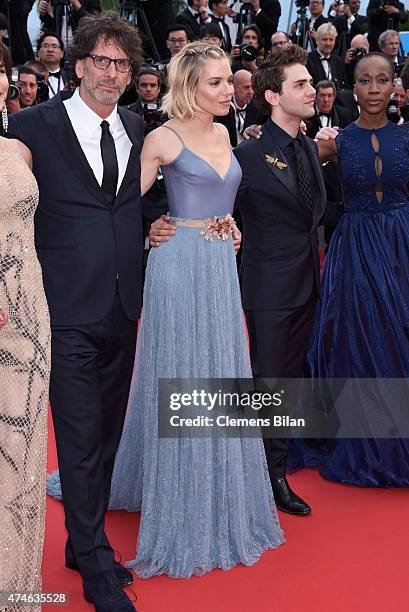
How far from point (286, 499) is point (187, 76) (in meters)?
1.68

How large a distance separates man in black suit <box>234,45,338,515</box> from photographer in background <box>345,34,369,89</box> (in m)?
5.99

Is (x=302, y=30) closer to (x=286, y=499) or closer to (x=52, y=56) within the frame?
(x=52, y=56)

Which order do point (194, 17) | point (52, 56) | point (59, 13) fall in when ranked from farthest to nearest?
point (194, 17) < point (59, 13) < point (52, 56)

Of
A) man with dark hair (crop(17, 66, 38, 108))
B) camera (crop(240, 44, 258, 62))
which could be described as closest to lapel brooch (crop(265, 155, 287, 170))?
man with dark hair (crop(17, 66, 38, 108))

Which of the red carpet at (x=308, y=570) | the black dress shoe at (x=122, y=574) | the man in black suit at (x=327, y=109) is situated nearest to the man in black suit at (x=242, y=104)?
the man in black suit at (x=327, y=109)

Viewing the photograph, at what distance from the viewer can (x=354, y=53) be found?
937 centimetres

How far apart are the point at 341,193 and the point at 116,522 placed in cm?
178

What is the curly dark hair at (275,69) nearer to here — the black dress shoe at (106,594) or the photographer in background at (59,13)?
the black dress shoe at (106,594)

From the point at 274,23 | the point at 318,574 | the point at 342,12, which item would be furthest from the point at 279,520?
the point at 342,12

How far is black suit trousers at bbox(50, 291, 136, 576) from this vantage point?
2627 mm

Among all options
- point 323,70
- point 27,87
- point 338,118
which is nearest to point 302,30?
point 323,70

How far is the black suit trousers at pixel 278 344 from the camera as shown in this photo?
11.2 ft

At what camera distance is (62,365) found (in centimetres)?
262

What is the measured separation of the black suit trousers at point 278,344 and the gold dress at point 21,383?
120 cm
